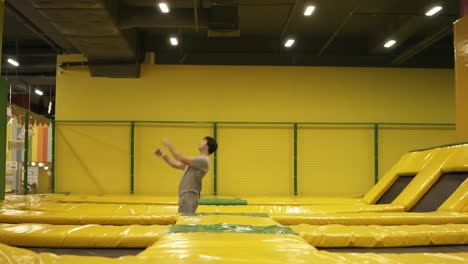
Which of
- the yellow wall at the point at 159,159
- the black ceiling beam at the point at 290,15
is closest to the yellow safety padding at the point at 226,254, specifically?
the black ceiling beam at the point at 290,15

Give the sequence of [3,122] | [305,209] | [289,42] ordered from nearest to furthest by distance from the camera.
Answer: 1. [305,209]
2. [3,122]
3. [289,42]

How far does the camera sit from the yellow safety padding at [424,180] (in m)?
4.63

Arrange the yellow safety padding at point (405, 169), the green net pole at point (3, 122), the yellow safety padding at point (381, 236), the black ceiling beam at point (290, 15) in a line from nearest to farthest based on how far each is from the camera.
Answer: the yellow safety padding at point (381, 236) → the green net pole at point (3, 122) → the yellow safety padding at point (405, 169) → the black ceiling beam at point (290, 15)

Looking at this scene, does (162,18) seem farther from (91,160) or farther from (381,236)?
(381,236)

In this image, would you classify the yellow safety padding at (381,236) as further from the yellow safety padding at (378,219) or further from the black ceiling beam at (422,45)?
the black ceiling beam at (422,45)

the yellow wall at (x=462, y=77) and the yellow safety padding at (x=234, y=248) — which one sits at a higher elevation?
the yellow wall at (x=462, y=77)

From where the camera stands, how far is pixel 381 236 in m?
2.81

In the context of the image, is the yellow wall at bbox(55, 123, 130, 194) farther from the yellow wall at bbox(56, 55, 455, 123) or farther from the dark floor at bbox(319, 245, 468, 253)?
Result: the dark floor at bbox(319, 245, 468, 253)

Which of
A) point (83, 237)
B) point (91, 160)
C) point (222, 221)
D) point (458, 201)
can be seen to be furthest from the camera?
point (91, 160)

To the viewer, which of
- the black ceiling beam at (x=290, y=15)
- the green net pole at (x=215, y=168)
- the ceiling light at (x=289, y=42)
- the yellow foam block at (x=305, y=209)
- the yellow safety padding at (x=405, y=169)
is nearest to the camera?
the yellow foam block at (x=305, y=209)

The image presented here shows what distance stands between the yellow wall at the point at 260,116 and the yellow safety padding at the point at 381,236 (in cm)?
594

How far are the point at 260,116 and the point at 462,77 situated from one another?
4531mm

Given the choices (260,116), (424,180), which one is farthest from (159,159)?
(424,180)

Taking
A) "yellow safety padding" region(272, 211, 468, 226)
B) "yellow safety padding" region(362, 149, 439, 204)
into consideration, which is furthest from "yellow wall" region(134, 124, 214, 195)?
"yellow safety padding" region(272, 211, 468, 226)
